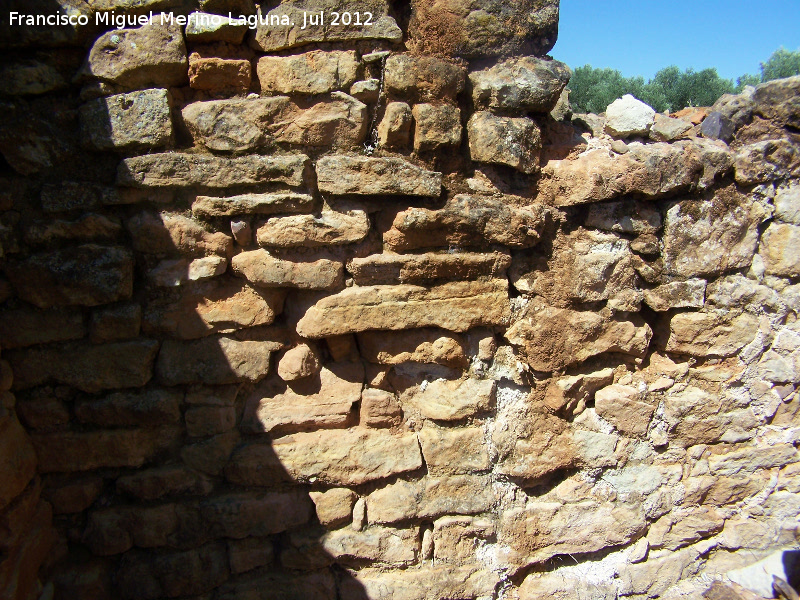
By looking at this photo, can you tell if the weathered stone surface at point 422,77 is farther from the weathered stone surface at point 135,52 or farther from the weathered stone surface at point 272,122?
the weathered stone surface at point 135,52

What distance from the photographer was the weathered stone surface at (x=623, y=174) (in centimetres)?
195

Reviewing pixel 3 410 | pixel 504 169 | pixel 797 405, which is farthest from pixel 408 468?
pixel 797 405

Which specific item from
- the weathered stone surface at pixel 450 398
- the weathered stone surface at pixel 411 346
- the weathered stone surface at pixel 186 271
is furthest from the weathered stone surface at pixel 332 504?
the weathered stone surface at pixel 186 271

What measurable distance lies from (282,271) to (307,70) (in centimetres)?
67

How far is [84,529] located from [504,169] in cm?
201

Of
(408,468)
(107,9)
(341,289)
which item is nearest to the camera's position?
(107,9)

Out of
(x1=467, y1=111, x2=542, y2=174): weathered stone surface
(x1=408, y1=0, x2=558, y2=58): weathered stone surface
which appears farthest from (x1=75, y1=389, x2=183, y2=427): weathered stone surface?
(x1=408, y1=0, x2=558, y2=58): weathered stone surface

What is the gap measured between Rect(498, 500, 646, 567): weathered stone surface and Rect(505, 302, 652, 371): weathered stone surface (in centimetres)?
60

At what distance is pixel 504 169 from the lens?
1.95 metres

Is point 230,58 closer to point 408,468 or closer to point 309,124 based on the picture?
point 309,124

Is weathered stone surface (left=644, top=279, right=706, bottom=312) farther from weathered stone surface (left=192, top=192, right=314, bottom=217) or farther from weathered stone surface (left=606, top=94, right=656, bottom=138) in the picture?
weathered stone surface (left=192, top=192, right=314, bottom=217)

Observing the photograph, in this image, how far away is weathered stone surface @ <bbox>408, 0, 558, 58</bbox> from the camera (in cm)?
181

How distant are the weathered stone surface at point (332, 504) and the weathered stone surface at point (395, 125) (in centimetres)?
128

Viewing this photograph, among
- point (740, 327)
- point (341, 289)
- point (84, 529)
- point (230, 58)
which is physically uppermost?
point (230, 58)
